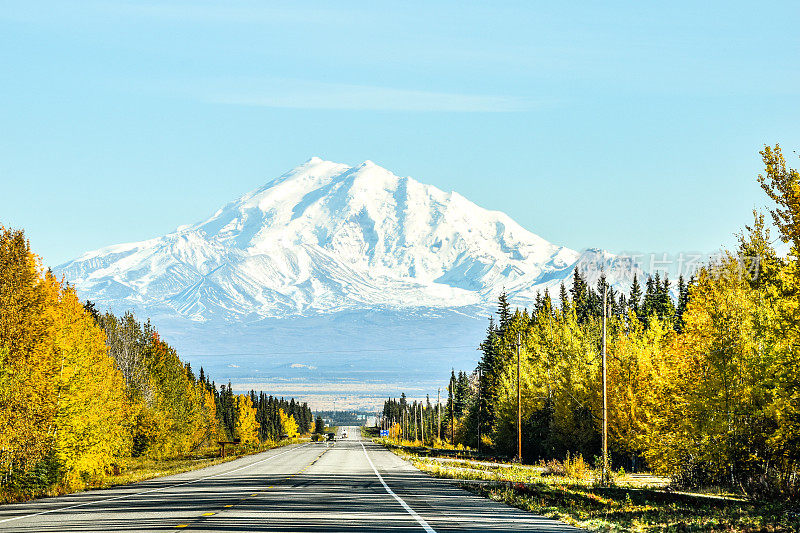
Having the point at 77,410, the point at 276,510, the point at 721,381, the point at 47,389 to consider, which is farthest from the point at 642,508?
the point at 77,410

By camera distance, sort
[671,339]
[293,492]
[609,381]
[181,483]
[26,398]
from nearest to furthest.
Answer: [293,492]
[26,398]
[181,483]
[671,339]
[609,381]

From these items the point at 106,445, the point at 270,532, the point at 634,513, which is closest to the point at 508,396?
the point at 106,445

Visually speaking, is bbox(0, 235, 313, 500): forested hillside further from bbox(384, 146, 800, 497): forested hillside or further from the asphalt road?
bbox(384, 146, 800, 497): forested hillside

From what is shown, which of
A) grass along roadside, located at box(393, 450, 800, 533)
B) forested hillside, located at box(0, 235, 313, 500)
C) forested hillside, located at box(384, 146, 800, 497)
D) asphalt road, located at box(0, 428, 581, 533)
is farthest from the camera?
forested hillside, located at box(0, 235, 313, 500)

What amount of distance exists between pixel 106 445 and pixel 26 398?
8.17 metres

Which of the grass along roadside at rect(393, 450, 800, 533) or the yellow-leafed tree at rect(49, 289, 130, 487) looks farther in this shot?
the yellow-leafed tree at rect(49, 289, 130, 487)

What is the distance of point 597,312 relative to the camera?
4183 inches

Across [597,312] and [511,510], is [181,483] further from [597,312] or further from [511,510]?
[597,312]

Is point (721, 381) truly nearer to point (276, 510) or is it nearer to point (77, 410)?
point (276, 510)

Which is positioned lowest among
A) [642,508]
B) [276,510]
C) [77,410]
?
[642,508]

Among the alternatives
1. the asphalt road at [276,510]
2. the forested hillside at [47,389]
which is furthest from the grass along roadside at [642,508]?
the forested hillside at [47,389]

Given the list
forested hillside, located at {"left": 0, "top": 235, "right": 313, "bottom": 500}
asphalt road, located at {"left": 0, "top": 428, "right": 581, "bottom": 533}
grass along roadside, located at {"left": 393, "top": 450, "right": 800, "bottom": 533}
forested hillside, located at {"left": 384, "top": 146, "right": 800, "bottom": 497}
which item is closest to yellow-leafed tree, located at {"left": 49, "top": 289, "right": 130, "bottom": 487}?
forested hillside, located at {"left": 0, "top": 235, "right": 313, "bottom": 500}

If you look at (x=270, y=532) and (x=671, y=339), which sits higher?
(x=671, y=339)

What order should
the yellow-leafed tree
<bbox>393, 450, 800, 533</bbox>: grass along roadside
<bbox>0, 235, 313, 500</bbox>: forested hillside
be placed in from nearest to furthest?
<bbox>393, 450, 800, 533</bbox>: grass along roadside < <bbox>0, 235, 313, 500</bbox>: forested hillside < the yellow-leafed tree
